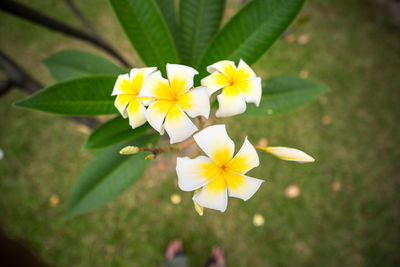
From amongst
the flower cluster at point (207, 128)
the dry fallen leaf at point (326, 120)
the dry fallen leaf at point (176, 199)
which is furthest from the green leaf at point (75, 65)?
the dry fallen leaf at point (326, 120)

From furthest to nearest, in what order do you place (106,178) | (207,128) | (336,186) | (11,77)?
(336,186), (11,77), (106,178), (207,128)

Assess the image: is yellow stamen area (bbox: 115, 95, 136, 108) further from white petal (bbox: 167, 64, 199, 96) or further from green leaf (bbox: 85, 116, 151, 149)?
green leaf (bbox: 85, 116, 151, 149)

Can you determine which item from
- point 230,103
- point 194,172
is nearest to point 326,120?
point 230,103

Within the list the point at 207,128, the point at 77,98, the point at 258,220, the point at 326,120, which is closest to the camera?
the point at 207,128

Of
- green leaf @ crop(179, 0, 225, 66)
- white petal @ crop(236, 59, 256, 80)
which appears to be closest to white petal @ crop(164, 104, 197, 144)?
white petal @ crop(236, 59, 256, 80)

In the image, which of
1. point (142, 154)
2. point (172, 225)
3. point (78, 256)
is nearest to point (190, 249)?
point (172, 225)

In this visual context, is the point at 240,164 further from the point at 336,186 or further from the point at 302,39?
the point at 302,39
